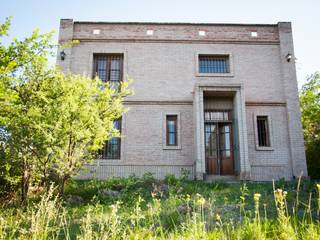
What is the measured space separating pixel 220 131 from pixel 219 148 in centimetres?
86

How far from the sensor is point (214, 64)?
53.0 feet

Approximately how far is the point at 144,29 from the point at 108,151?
686cm

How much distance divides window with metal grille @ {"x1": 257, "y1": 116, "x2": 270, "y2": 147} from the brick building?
2.0 inches

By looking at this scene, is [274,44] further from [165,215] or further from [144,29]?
[165,215]

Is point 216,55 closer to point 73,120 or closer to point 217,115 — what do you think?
point 217,115

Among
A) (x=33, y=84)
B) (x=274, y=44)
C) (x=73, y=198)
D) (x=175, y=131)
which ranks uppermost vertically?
(x=274, y=44)

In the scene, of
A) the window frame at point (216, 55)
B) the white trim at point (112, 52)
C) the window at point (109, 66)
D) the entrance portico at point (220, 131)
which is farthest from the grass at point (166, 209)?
the window frame at point (216, 55)

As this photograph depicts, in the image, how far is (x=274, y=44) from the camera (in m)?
16.2

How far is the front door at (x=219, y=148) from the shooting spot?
14257 mm

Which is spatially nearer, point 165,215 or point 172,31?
point 165,215

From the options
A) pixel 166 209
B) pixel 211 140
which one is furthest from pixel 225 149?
pixel 166 209

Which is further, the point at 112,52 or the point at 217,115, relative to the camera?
the point at 112,52

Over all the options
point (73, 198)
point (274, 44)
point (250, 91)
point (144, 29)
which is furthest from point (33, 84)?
point (274, 44)

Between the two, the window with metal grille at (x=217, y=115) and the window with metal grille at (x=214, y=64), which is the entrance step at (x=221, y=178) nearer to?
the window with metal grille at (x=217, y=115)
